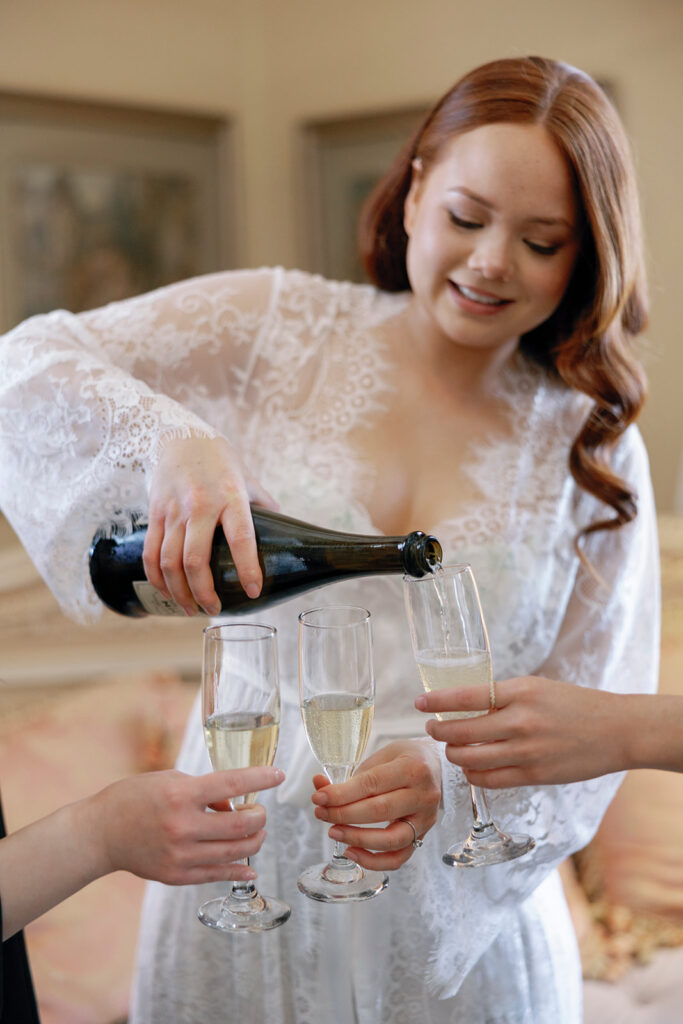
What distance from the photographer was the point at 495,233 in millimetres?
1543

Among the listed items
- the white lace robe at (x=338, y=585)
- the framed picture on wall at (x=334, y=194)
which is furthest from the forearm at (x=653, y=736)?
the framed picture on wall at (x=334, y=194)

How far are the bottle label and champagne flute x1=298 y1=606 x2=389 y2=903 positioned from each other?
0.26 meters

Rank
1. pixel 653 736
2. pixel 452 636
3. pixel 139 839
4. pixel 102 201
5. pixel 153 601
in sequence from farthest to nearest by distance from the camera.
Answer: pixel 102 201, pixel 153 601, pixel 653 736, pixel 452 636, pixel 139 839

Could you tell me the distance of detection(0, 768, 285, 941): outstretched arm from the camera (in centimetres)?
98

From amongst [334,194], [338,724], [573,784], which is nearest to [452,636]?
[338,724]

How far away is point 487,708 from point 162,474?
18.4 inches

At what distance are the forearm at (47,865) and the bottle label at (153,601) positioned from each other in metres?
0.32

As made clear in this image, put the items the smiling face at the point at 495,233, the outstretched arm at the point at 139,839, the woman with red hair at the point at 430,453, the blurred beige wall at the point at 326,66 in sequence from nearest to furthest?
the outstretched arm at the point at 139,839 < the woman with red hair at the point at 430,453 < the smiling face at the point at 495,233 < the blurred beige wall at the point at 326,66

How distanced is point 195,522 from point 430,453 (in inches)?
25.7

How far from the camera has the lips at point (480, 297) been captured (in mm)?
1580

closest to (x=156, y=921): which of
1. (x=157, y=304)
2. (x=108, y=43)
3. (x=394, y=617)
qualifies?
(x=394, y=617)

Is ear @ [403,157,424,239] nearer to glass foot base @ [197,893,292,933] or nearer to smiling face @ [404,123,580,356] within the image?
smiling face @ [404,123,580,356]

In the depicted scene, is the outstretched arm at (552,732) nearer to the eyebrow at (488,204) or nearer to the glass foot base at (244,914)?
the glass foot base at (244,914)

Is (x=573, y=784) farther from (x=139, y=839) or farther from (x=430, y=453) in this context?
(x=139, y=839)
